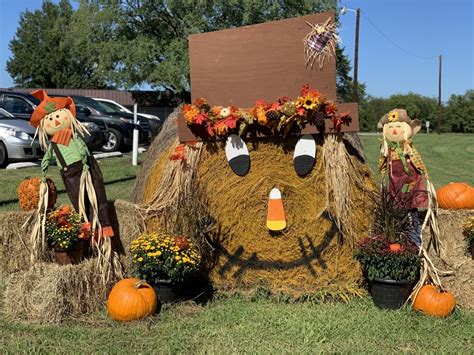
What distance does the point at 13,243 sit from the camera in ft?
16.4

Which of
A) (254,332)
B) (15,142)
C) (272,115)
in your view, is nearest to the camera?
(254,332)

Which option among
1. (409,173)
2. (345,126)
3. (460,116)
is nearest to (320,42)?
(345,126)

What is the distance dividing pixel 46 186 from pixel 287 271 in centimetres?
232

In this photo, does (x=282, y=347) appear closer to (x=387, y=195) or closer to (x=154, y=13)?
(x=387, y=195)

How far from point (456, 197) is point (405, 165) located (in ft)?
3.26

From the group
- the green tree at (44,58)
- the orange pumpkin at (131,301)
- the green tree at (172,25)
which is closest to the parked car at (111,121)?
the orange pumpkin at (131,301)

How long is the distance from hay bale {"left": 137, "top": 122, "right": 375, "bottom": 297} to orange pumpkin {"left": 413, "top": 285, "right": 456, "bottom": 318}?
66 centimetres

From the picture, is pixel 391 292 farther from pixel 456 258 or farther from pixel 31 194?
pixel 31 194

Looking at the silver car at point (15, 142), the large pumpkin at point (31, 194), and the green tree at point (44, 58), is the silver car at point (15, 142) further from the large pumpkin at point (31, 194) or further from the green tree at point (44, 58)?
the green tree at point (44, 58)

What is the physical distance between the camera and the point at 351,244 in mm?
4953

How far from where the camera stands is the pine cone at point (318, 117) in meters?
4.74

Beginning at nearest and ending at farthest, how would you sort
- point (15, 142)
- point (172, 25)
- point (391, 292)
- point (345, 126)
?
1. point (391, 292)
2. point (345, 126)
3. point (15, 142)
4. point (172, 25)

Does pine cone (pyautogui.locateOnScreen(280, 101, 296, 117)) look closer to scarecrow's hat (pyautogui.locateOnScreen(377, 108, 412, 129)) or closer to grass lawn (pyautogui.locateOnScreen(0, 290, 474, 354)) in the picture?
scarecrow's hat (pyautogui.locateOnScreen(377, 108, 412, 129))

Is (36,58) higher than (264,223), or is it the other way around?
(36,58)
